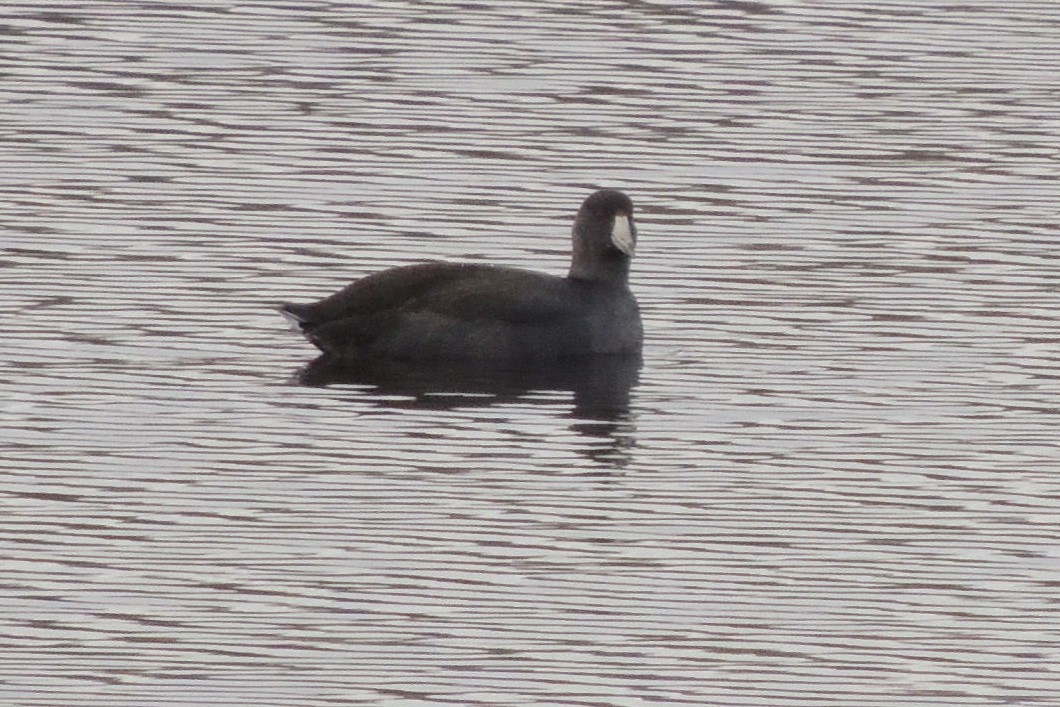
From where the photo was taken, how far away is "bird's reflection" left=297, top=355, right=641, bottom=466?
14.2 meters

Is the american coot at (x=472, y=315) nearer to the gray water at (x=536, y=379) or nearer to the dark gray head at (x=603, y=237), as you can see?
the dark gray head at (x=603, y=237)

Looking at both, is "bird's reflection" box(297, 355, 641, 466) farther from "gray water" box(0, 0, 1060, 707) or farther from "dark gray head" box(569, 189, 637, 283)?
"dark gray head" box(569, 189, 637, 283)

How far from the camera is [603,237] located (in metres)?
15.9

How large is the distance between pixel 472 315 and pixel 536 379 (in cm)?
50

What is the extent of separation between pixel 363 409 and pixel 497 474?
5.34ft

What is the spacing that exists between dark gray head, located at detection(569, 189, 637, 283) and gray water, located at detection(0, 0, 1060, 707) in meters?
0.49

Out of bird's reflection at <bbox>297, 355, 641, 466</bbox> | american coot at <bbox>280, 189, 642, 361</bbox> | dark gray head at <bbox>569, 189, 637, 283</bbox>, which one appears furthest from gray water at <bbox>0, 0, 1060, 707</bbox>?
dark gray head at <bbox>569, 189, 637, 283</bbox>

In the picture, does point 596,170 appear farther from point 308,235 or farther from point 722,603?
point 722,603

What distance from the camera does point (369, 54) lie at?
→ 23172mm

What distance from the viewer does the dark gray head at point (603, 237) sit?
15773 millimetres

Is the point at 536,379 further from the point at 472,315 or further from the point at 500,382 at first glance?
the point at 472,315

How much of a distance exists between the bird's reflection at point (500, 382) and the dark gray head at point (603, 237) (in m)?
0.55

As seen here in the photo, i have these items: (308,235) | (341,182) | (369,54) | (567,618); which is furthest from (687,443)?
(369,54)

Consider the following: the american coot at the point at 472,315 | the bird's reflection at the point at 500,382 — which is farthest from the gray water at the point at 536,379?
the american coot at the point at 472,315
